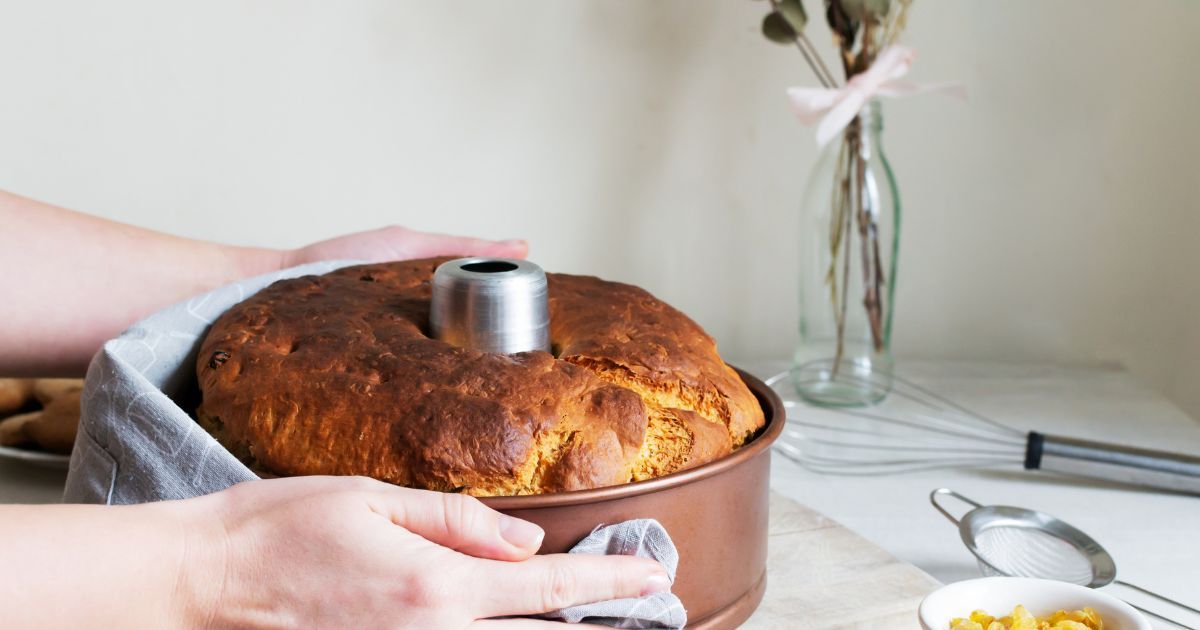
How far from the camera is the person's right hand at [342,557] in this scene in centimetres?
57

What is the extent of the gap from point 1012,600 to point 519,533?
339 millimetres

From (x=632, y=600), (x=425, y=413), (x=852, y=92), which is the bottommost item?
(x=632, y=600)

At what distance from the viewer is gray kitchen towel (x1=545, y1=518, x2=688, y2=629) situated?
24.7 inches

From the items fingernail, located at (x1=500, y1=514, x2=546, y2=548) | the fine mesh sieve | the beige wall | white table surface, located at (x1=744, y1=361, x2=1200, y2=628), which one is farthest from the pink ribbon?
fingernail, located at (x1=500, y1=514, x2=546, y2=548)

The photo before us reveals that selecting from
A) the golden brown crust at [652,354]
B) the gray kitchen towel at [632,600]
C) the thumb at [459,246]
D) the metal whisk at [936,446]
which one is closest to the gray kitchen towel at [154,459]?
the gray kitchen towel at [632,600]

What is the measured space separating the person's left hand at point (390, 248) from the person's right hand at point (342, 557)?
0.54 metres

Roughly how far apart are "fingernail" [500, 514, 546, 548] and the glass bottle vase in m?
0.83

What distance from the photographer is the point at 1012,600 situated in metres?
0.71

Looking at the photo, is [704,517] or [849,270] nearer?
[704,517]

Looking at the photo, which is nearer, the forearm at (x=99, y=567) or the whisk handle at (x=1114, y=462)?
the forearm at (x=99, y=567)

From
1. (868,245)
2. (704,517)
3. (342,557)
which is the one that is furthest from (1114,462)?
(342,557)

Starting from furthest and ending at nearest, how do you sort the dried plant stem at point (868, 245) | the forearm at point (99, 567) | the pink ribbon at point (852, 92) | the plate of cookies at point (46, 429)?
the dried plant stem at point (868, 245), the pink ribbon at point (852, 92), the plate of cookies at point (46, 429), the forearm at point (99, 567)

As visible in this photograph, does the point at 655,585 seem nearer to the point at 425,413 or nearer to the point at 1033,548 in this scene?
the point at 425,413

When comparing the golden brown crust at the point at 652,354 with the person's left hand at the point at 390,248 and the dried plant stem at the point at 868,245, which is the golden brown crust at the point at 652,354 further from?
the dried plant stem at the point at 868,245
